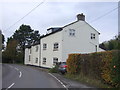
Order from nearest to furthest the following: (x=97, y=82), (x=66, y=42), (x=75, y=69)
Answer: (x=97, y=82), (x=75, y=69), (x=66, y=42)

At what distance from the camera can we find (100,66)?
44.7 ft

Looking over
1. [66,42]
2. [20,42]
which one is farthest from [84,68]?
[20,42]

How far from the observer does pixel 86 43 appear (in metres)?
34.4

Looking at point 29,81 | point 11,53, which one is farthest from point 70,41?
point 11,53

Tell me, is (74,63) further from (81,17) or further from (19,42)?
(19,42)

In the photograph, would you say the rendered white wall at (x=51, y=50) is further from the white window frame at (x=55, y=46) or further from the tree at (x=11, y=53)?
the tree at (x=11, y=53)

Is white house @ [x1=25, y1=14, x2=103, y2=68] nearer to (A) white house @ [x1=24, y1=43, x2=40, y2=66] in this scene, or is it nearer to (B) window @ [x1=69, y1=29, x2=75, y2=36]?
(B) window @ [x1=69, y1=29, x2=75, y2=36]

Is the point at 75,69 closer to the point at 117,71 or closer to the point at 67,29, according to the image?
the point at 117,71

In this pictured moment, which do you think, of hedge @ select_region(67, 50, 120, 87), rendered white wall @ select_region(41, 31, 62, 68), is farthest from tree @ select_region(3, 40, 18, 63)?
hedge @ select_region(67, 50, 120, 87)

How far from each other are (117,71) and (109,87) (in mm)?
1304

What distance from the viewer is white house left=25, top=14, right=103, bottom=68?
105 feet

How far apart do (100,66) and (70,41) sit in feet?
62.8

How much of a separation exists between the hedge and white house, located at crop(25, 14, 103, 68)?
474 inches

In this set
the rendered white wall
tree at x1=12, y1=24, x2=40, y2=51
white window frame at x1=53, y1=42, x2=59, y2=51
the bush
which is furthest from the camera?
tree at x1=12, y1=24, x2=40, y2=51
